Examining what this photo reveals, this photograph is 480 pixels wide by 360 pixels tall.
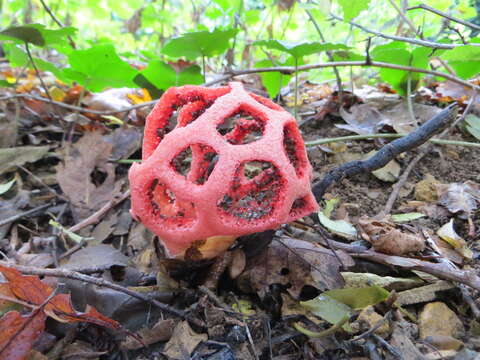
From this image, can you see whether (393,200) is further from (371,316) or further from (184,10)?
(184,10)

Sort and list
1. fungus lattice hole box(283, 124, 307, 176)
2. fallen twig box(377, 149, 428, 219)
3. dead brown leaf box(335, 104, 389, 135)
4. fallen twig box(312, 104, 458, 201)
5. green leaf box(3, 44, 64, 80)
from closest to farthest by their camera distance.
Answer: fungus lattice hole box(283, 124, 307, 176) < fallen twig box(312, 104, 458, 201) < fallen twig box(377, 149, 428, 219) < dead brown leaf box(335, 104, 389, 135) < green leaf box(3, 44, 64, 80)

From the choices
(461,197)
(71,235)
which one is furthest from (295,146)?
(71,235)

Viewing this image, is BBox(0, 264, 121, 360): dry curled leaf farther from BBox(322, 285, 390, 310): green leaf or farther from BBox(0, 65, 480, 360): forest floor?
BBox(322, 285, 390, 310): green leaf

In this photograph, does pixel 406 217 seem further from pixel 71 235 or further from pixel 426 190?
pixel 71 235

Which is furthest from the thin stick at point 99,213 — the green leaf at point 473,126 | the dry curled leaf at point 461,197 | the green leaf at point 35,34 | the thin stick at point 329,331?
the green leaf at point 473,126

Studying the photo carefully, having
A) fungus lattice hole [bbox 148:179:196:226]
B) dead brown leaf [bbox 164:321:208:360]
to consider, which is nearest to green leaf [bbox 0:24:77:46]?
fungus lattice hole [bbox 148:179:196:226]

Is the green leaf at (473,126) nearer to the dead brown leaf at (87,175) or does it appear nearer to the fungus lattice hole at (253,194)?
the fungus lattice hole at (253,194)
